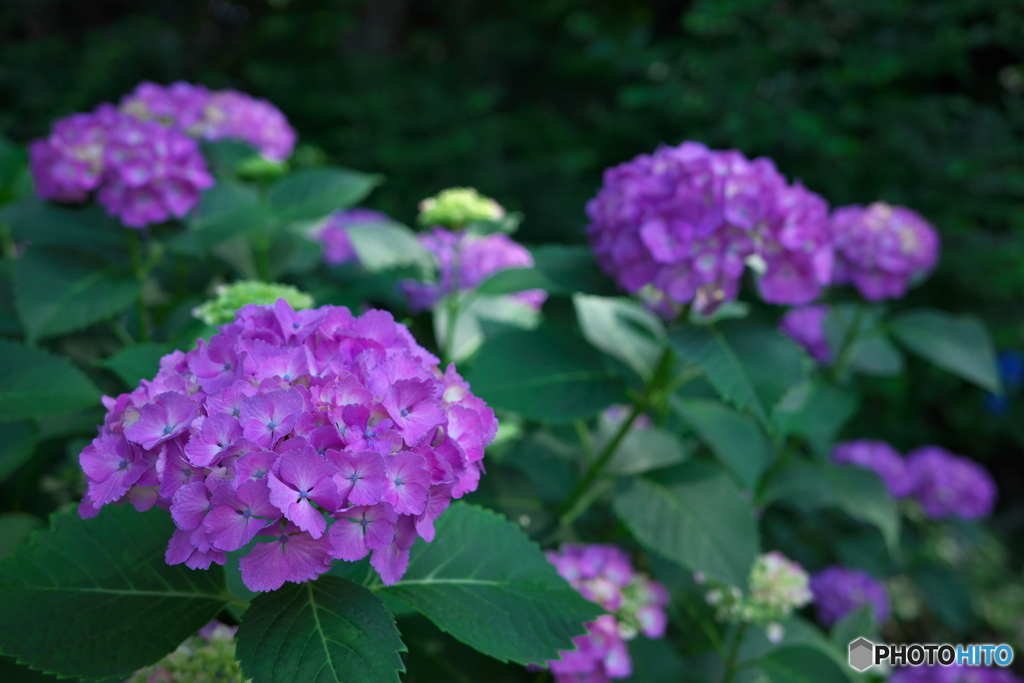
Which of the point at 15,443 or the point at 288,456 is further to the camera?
the point at 15,443

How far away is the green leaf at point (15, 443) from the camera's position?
3.95ft

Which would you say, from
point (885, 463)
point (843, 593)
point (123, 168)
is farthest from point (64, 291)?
point (885, 463)

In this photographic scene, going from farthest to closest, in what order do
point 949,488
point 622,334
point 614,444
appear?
1. point 949,488
2. point 622,334
3. point 614,444

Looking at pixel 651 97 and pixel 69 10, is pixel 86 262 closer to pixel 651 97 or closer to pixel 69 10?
pixel 651 97

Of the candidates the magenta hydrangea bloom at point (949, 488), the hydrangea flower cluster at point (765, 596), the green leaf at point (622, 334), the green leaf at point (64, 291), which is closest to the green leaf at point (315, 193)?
the green leaf at point (64, 291)

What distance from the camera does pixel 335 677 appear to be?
2.39 feet

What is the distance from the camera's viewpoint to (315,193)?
1.87 m

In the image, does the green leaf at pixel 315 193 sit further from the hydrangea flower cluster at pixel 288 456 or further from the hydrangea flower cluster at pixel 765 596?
the hydrangea flower cluster at pixel 765 596

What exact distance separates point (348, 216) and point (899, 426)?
3684 millimetres

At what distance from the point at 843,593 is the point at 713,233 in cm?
203

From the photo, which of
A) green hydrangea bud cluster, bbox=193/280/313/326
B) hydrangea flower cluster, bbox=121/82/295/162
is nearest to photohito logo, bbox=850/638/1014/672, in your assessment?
green hydrangea bud cluster, bbox=193/280/313/326

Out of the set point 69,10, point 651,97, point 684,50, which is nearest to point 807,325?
point 651,97

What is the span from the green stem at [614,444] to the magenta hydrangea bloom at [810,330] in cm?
120

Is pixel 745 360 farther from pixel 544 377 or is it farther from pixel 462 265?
pixel 462 265
